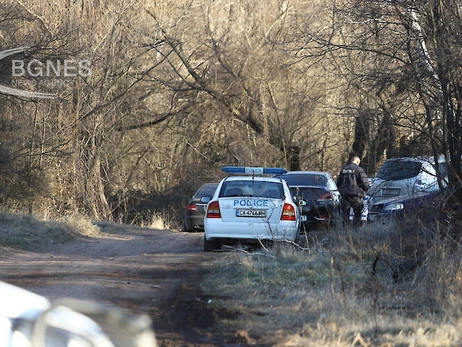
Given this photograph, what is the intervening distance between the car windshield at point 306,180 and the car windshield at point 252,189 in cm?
382

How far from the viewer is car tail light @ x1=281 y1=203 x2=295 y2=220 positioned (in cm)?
1341

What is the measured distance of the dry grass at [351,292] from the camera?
21.4 feet

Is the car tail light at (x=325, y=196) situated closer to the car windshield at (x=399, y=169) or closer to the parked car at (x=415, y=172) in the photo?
the parked car at (x=415, y=172)

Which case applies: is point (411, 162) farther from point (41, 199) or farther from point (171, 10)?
point (171, 10)

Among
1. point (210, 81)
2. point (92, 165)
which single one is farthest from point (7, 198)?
point (210, 81)

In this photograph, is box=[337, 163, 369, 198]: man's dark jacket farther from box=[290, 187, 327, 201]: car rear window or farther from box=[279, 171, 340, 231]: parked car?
box=[290, 187, 327, 201]: car rear window

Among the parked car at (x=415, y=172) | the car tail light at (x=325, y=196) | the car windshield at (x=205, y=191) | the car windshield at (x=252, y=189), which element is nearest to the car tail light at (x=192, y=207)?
the car windshield at (x=205, y=191)

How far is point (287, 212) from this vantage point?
1345 cm

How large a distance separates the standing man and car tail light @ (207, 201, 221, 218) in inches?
125

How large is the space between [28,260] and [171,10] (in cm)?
2047

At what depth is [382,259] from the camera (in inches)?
390

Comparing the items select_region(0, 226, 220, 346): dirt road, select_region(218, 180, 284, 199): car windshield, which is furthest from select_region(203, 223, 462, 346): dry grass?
select_region(218, 180, 284, 199): car windshield

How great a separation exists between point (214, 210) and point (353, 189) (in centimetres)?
340

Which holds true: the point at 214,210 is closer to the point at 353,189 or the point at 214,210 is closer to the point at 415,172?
the point at 353,189
